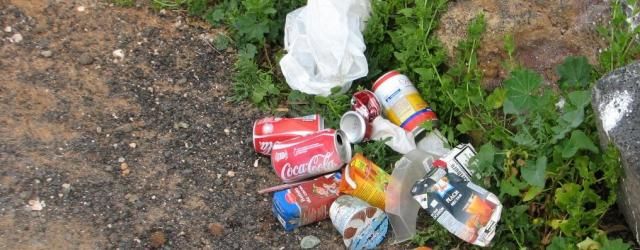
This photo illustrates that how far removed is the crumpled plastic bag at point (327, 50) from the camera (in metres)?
3.40

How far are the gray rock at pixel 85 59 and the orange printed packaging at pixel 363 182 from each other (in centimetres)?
128

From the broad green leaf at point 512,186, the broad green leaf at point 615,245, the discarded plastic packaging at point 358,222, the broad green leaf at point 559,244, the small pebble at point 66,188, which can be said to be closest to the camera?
the broad green leaf at point 615,245

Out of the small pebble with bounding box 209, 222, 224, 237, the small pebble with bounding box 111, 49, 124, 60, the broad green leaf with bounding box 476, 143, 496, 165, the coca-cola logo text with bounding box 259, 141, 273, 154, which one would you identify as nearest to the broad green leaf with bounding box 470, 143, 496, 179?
the broad green leaf with bounding box 476, 143, 496, 165

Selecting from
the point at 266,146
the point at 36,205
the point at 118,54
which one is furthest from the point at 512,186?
the point at 118,54

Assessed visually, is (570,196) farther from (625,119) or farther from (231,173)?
(231,173)

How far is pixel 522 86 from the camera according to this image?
2.85m

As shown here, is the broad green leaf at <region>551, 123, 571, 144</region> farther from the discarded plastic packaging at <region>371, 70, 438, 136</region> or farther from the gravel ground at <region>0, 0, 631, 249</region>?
the discarded plastic packaging at <region>371, 70, 438, 136</region>

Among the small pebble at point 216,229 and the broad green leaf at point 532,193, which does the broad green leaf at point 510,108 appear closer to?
the broad green leaf at point 532,193

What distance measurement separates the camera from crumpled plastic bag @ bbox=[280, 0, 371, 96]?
3.40 meters

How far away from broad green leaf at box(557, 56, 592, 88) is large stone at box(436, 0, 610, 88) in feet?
0.57

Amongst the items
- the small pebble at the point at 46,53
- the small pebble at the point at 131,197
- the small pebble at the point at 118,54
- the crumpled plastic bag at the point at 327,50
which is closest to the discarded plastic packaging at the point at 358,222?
the crumpled plastic bag at the point at 327,50

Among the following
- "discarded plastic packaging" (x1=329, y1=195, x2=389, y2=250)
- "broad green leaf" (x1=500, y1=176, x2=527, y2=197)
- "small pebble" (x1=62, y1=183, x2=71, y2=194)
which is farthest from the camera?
"small pebble" (x1=62, y1=183, x2=71, y2=194)

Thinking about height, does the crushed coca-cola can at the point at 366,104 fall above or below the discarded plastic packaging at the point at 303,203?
above

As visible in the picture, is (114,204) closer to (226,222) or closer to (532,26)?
(226,222)
